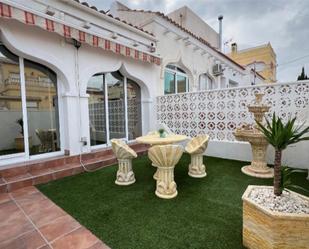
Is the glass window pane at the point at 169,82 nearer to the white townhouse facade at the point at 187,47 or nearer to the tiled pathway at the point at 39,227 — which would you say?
the white townhouse facade at the point at 187,47

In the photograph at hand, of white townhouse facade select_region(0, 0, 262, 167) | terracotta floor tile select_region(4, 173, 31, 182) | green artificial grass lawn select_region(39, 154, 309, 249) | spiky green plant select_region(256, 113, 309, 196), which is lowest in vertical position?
green artificial grass lawn select_region(39, 154, 309, 249)

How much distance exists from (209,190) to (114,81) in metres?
4.51

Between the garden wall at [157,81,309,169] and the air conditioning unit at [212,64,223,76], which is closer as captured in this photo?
the garden wall at [157,81,309,169]

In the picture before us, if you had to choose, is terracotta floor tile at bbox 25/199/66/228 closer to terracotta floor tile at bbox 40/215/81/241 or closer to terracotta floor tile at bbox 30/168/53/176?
terracotta floor tile at bbox 40/215/81/241

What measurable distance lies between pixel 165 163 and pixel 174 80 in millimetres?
5800

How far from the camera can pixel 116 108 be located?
618 centimetres

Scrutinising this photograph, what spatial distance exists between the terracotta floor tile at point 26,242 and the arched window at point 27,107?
2473 millimetres

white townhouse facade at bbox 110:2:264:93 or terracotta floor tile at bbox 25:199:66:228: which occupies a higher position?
white townhouse facade at bbox 110:2:264:93

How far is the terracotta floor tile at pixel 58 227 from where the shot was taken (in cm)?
210

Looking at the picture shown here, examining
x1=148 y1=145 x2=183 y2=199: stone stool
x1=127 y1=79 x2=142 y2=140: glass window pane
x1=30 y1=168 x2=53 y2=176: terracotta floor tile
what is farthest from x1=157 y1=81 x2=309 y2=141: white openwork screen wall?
x1=30 y1=168 x2=53 y2=176: terracotta floor tile

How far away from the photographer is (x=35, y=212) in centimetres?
263

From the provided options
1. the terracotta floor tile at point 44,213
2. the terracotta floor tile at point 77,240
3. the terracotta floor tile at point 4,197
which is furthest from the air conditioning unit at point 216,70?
the terracotta floor tile at point 4,197

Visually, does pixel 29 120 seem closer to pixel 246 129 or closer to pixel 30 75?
pixel 30 75

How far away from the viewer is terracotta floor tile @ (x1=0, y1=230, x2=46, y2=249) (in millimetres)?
1943
